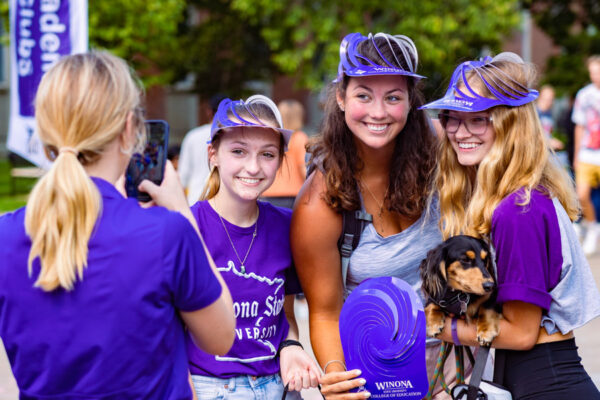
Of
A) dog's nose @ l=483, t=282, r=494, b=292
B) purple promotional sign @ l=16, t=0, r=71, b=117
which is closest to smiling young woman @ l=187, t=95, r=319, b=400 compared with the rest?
dog's nose @ l=483, t=282, r=494, b=292

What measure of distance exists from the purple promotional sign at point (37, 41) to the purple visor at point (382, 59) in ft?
13.8

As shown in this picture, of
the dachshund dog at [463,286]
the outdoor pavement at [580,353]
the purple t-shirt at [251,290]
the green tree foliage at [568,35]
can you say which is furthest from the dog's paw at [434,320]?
the green tree foliage at [568,35]

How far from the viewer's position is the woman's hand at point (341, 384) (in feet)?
8.63

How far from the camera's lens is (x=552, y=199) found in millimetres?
2494

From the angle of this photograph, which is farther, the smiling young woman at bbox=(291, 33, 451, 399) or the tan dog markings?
the smiling young woman at bbox=(291, 33, 451, 399)

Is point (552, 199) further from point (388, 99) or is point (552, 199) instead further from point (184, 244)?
point (184, 244)

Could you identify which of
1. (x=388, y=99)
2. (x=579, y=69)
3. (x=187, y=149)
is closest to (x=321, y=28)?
(x=579, y=69)

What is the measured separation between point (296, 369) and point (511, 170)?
98cm

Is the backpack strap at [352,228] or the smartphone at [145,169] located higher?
the smartphone at [145,169]

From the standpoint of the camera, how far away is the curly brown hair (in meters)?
2.90

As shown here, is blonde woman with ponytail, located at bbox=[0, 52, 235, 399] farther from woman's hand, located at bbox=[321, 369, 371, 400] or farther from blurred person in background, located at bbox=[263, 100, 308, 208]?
blurred person in background, located at bbox=[263, 100, 308, 208]

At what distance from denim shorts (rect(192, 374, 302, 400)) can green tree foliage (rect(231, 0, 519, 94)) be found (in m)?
16.9

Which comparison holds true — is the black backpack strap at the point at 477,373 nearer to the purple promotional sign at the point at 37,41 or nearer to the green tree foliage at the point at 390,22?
the purple promotional sign at the point at 37,41

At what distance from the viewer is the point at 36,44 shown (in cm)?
666
